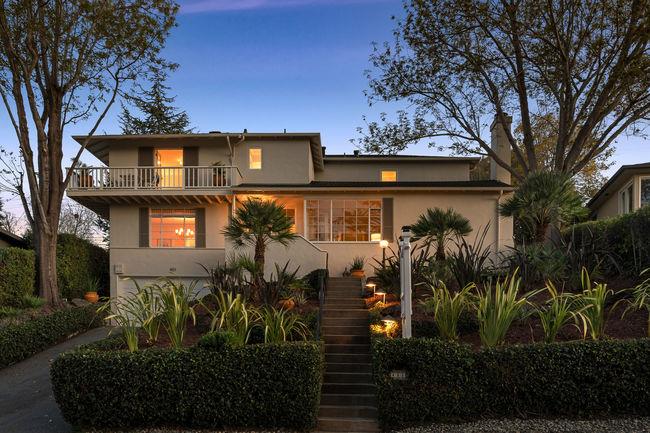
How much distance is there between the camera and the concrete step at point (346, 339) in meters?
9.85

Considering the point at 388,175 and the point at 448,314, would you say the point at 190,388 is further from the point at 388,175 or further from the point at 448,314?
the point at 388,175

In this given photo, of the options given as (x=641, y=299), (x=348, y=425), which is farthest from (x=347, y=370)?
(x=641, y=299)

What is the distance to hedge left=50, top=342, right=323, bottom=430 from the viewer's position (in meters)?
6.82

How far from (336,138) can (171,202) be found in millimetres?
11837

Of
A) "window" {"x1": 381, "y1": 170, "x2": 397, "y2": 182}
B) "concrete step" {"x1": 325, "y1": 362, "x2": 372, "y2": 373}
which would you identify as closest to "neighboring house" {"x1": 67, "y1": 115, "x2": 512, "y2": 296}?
"window" {"x1": 381, "y1": 170, "x2": 397, "y2": 182}

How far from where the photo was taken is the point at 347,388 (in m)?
8.45

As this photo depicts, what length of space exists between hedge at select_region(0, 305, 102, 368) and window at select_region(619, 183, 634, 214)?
63.3 ft

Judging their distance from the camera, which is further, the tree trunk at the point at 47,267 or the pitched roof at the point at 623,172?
the pitched roof at the point at 623,172

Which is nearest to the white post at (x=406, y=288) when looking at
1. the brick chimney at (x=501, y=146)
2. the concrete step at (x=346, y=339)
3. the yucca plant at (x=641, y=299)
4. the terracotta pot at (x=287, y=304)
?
the concrete step at (x=346, y=339)

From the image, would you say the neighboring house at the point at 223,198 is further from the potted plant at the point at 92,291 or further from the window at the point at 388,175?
the window at the point at 388,175

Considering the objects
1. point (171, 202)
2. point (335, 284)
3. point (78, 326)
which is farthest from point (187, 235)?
point (335, 284)

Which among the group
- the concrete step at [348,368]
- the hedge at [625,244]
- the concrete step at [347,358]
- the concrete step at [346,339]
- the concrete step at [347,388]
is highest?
the hedge at [625,244]

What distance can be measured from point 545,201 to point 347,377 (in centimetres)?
600

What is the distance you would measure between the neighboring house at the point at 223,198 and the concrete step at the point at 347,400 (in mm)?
7702
